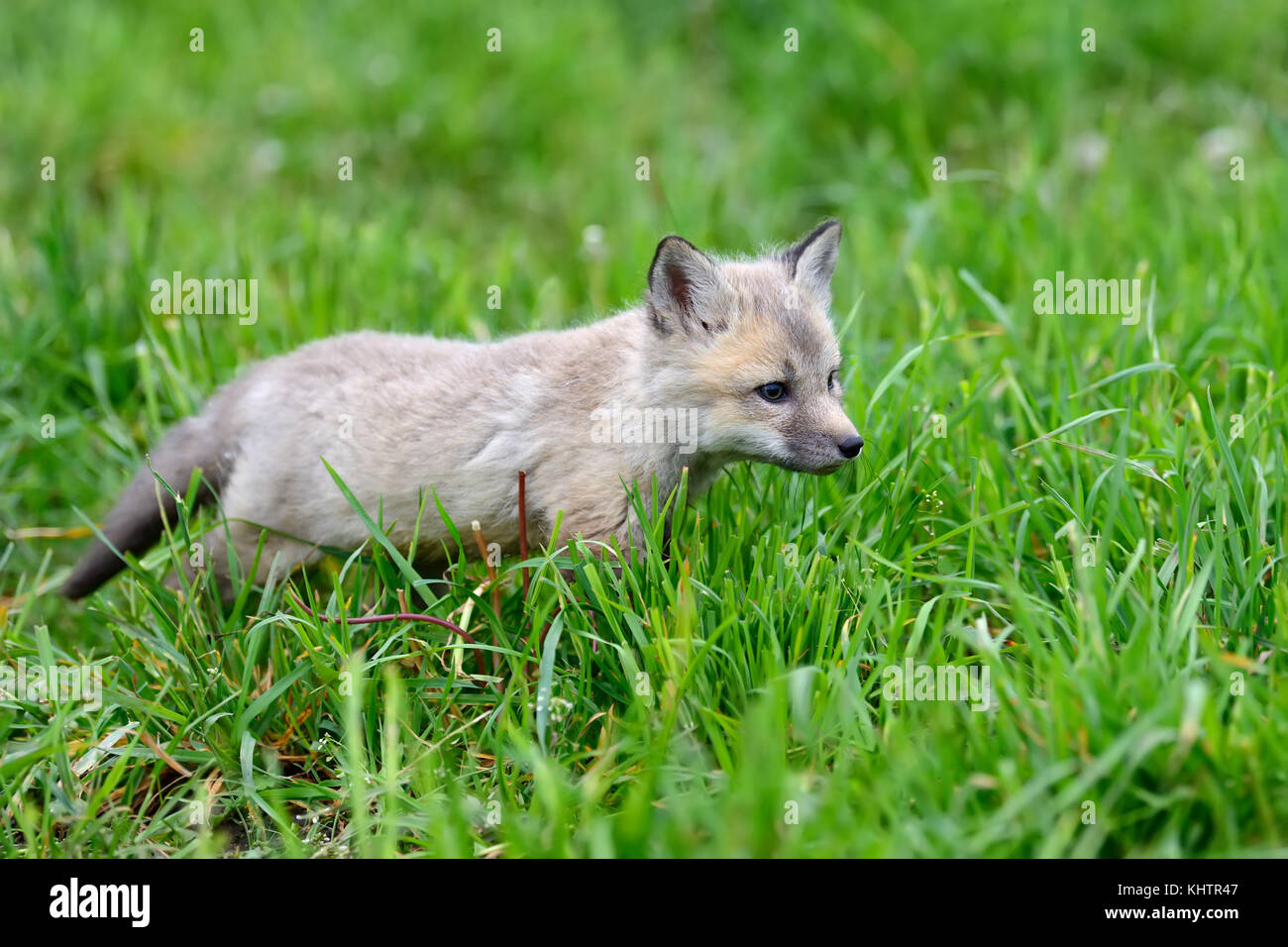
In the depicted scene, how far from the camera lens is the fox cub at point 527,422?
433 cm

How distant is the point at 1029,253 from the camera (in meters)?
6.31

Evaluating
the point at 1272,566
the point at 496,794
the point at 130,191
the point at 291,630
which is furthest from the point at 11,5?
the point at 1272,566

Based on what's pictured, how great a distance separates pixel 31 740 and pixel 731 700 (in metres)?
2.22

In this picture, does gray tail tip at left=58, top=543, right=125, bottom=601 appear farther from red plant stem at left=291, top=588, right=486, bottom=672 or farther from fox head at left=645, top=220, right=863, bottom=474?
fox head at left=645, top=220, right=863, bottom=474

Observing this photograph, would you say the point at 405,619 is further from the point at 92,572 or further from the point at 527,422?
the point at 92,572

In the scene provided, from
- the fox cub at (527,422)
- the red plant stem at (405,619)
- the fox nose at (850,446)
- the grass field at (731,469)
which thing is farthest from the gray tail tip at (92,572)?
the fox nose at (850,446)

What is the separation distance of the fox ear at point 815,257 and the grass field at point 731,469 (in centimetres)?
47

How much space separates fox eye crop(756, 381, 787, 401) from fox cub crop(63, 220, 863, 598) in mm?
11

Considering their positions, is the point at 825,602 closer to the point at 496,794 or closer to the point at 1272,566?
the point at 496,794

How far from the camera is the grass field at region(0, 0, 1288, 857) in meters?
3.35

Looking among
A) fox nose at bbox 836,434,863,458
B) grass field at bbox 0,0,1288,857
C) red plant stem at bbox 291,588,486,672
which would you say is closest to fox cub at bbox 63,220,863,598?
fox nose at bbox 836,434,863,458

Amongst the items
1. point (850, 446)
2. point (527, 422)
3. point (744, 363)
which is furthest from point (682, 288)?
point (850, 446)

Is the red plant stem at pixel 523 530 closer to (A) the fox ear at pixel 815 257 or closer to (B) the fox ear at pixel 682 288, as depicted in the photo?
(B) the fox ear at pixel 682 288
